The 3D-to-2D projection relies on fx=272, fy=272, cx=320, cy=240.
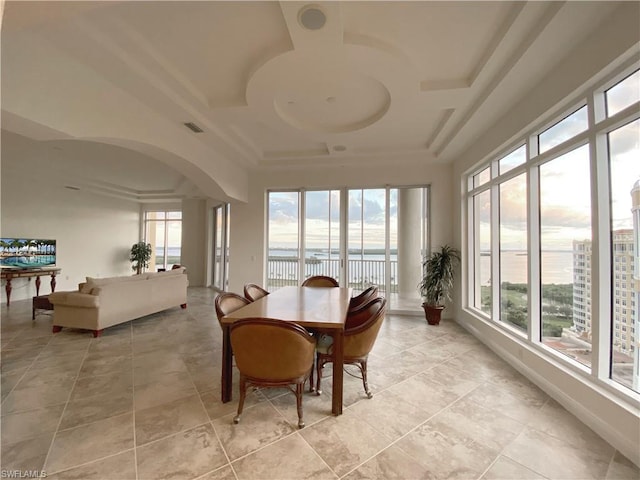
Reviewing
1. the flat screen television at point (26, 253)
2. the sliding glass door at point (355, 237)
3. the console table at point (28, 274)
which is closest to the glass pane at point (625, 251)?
the sliding glass door at point (355, 237)

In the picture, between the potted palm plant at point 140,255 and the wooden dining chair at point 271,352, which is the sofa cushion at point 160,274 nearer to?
the wooden dining chair at point 271,352

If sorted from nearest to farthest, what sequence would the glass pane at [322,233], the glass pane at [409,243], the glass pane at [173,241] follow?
the glass pane at [409,243], the glass pane at [322,233], the glass pane at [173,241]

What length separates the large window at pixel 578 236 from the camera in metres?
2.08

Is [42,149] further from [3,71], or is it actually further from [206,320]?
[206,320]

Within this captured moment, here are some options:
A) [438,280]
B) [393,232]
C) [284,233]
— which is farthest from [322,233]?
[438,280]

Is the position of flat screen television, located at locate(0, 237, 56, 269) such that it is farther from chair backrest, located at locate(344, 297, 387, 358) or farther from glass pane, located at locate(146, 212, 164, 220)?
chair backrest, located at locate(344, 297, 387, 358)

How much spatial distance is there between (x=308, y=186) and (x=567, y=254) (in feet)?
15.0

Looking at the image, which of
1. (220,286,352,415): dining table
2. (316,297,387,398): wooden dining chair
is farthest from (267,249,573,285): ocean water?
(220,286,352,415): dining table

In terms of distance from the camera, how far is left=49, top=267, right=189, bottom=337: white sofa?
406cm

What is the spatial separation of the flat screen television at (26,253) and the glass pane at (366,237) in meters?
7.83

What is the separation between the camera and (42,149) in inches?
199

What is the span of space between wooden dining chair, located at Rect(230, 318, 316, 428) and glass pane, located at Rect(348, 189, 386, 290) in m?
4.01

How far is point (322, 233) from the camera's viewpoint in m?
6.17

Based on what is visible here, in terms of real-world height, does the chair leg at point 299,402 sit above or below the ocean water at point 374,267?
below
